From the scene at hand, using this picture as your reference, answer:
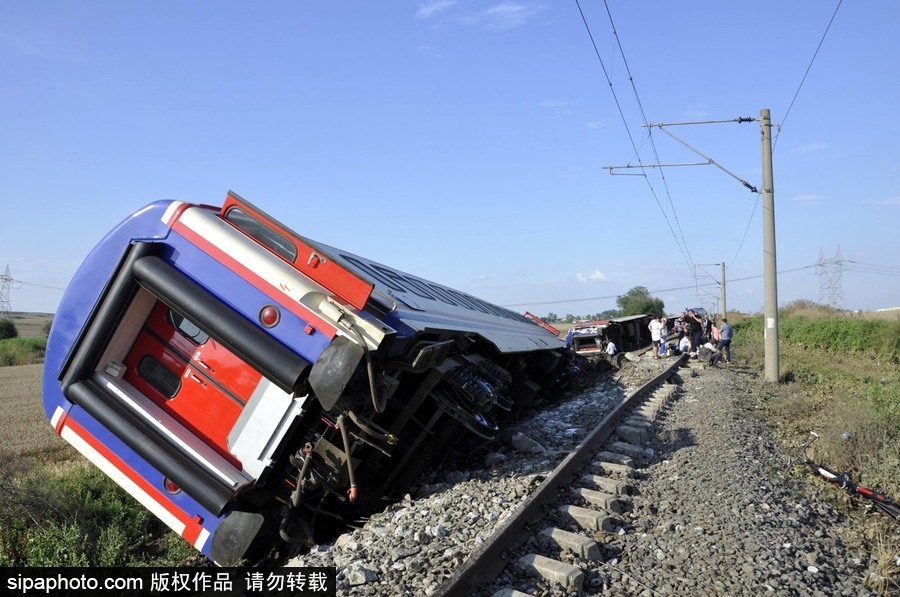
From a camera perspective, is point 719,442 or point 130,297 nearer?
point 130,297

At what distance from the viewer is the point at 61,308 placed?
207 inches

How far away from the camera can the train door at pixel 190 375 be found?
16.4 ft

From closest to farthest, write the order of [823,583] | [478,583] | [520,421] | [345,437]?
[478,583]
[823,583]
[345,437]
[520,421]

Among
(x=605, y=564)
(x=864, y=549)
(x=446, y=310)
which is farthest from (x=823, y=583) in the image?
(x=446, y=310)

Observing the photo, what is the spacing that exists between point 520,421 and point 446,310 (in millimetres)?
2731

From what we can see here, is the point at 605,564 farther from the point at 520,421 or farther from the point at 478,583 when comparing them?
the point at 520,421

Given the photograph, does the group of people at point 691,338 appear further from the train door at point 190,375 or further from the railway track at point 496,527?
the train door at point 190,375

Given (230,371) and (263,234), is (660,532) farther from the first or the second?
(263,234)

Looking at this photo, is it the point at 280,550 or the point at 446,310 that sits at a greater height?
the point at 446,310

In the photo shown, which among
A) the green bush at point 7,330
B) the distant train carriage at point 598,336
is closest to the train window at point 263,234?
the distant train carriage at point 598,336

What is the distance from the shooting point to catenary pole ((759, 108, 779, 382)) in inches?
551

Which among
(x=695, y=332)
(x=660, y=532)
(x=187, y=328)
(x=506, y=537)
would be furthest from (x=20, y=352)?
(x=660, y=532)

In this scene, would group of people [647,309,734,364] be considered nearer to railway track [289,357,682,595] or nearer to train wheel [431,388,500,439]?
railway track [289,357,682,595]

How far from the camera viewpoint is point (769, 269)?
1423cm
